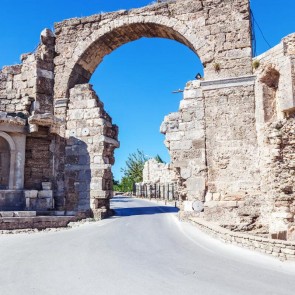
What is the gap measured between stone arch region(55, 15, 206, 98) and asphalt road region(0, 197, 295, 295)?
5.83 m

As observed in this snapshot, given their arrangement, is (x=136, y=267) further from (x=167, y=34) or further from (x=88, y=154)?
(x=167, y=34)

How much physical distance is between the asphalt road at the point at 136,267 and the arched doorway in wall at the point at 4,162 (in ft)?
8.92

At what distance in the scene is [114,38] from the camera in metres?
10.5

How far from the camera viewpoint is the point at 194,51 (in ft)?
31.9

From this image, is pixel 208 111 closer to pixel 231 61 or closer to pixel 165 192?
pixel 231 61

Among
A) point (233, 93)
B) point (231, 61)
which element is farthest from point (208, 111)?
point (231, 61)

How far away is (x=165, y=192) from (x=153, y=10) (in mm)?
13734

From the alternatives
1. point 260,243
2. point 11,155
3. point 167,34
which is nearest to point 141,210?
point 11,155

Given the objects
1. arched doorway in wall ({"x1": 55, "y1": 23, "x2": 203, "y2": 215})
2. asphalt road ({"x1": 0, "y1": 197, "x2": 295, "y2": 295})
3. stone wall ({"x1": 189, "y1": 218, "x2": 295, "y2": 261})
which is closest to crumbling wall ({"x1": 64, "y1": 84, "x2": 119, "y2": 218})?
arched doorway in wall ({"x1": 55, "y1": 23, "x2": 203, "y2": 215})

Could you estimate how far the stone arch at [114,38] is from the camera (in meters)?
9.48

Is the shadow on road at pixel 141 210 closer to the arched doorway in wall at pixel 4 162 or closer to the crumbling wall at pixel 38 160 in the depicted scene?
the crumbling wall at pixel 38 160

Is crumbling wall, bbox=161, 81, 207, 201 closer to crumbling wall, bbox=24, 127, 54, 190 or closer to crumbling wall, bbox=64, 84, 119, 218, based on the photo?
crumbling wall, bbox=64, 84, 119, 218

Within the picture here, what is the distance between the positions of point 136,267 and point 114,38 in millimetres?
8389

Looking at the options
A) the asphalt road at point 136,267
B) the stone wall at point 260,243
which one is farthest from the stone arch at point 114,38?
the asphalt road at point 136,267
